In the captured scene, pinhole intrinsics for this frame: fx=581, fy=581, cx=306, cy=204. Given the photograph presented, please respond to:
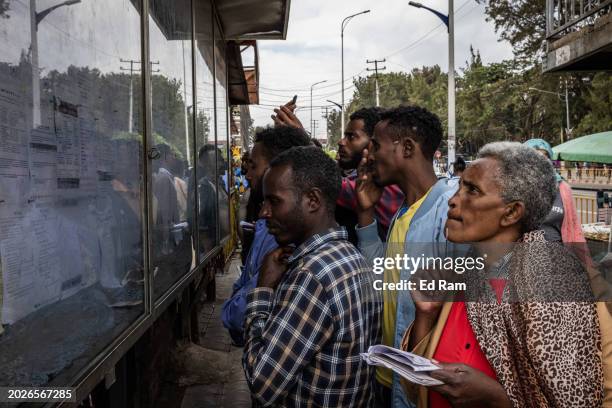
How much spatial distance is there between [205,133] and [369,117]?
2575mm

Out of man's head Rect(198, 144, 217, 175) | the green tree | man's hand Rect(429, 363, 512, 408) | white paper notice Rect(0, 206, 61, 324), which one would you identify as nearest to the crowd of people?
man's hand Rect(429, 363, 512, 408)

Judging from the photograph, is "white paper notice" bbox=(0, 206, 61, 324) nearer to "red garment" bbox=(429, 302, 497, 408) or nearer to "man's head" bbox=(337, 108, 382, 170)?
"red garment" bbox=(429, 302, 497, 408)

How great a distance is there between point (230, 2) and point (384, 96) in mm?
86796

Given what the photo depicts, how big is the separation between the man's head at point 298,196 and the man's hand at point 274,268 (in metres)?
0.04

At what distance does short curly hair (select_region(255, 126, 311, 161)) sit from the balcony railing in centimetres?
592

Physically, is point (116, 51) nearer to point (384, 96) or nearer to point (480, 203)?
point (480, 203)

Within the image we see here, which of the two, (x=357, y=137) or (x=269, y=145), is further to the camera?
(x=357, y=137)

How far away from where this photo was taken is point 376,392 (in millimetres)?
2398

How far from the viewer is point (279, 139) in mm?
3191

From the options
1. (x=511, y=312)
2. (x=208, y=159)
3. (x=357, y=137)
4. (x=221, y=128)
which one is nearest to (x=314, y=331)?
(x=511, y=312)

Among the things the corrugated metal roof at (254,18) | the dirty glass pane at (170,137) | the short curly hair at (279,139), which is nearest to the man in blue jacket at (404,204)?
the short curly hair at (279,139)

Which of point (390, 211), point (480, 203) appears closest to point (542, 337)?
point (480, 203)

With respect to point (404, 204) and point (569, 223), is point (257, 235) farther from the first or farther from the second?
point (569, 223)

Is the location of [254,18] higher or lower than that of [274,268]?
higher
